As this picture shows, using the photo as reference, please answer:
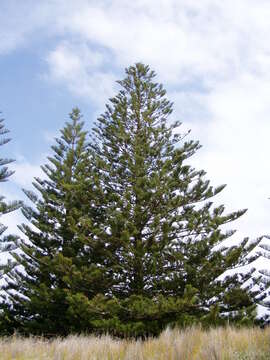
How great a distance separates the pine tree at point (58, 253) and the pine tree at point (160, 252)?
2.49 ft

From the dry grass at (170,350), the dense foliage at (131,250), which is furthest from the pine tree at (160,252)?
the dry grass at (170,350)

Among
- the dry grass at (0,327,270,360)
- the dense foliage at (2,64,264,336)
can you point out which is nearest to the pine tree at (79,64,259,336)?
the dense foliage at (2,64,264,336)

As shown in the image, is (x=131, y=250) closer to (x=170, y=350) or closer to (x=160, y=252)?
(x=160, y=252)

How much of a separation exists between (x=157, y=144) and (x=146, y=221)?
3.42 m

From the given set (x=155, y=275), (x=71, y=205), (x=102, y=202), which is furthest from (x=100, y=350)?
(x=71, y=205)

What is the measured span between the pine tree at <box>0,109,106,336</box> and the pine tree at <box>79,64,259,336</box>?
76 centimetres

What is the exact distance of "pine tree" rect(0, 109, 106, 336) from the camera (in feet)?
44.9

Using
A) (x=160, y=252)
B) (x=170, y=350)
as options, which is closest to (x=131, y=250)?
(x=160, y=252)

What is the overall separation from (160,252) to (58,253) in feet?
11.0

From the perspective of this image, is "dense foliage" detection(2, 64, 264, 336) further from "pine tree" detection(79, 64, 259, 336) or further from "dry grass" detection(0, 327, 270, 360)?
"dry grass" detection(0, 327, 270, 360)

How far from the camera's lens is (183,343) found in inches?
189

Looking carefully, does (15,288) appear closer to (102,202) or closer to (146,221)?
(102,202)

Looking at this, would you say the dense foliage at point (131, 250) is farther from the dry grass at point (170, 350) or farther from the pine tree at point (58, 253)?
the dry grass at point (170, 350)

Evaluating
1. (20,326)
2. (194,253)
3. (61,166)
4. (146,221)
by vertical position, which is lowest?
(20,326)
